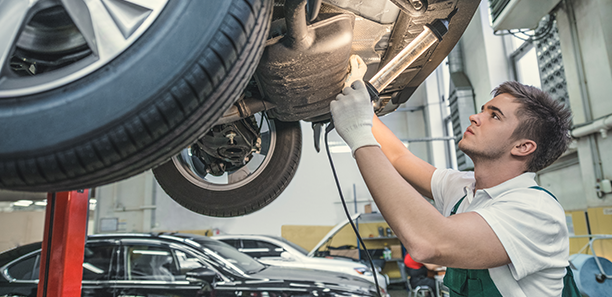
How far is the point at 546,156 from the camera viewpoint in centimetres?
113

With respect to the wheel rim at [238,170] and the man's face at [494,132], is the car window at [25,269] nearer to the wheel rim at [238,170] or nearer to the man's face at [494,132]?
the wheel rim at [238,170]

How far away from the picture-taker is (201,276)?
2.89 meters

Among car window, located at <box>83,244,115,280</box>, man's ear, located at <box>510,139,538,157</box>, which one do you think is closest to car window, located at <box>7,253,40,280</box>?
car window, located at <box>83,244,115,280</box>

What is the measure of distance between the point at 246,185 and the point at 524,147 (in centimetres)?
111

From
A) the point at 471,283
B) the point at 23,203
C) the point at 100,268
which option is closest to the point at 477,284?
the point at 471,283

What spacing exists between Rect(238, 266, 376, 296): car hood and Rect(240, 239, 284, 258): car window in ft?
5.96

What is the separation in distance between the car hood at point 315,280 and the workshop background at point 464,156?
9.01 feet

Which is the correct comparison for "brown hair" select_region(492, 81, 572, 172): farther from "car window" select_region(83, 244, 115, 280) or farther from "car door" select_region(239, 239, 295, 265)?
"car door" select_region(239, 239, 295, 265)

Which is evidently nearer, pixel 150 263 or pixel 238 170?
pixel 238 170

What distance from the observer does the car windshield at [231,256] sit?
317cm

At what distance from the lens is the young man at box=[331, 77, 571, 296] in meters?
0.88

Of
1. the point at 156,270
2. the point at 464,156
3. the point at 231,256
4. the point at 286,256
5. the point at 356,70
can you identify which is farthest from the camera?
the point at 464,156

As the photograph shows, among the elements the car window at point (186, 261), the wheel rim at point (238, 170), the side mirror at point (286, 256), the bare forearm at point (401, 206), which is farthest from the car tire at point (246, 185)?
the side mirror at point (286, 256)

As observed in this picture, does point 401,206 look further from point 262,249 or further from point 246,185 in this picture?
point 262,249
